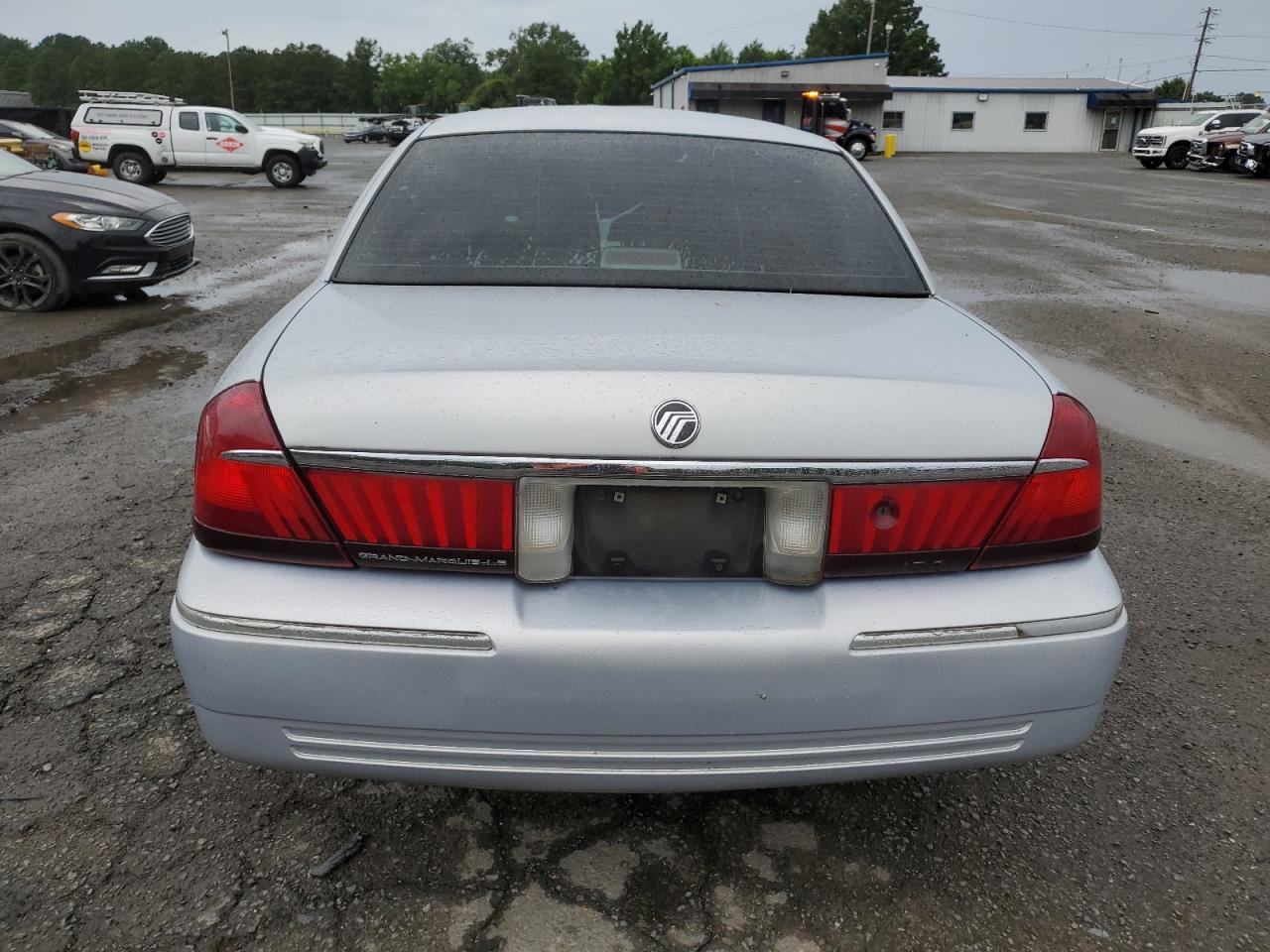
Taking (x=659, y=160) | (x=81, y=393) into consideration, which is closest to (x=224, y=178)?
(x=81, y=393)

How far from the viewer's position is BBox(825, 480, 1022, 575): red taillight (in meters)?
1.82

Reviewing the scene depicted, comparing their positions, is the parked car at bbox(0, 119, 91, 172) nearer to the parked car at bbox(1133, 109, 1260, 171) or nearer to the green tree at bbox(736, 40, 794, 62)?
the parked car at bbox(1133, 109, 1260, 171)

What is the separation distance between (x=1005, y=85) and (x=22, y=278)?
195 ft

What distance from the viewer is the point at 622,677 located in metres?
1.75

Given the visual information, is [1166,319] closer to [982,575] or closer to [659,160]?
[659,160]

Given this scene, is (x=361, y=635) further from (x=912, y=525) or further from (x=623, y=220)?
(x=623, y=220)

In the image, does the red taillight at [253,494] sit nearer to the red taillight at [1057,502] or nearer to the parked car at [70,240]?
the red taillight at [1057,502]

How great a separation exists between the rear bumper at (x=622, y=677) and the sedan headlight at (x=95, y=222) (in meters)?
7.96

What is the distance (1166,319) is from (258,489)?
8.92m

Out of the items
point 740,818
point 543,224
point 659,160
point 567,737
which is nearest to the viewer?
point 567,737

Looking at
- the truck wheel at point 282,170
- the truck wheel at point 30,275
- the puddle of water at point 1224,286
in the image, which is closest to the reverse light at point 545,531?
the truck wheel at point 30,275

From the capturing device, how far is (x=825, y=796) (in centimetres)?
242

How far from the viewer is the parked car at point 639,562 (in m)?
1.75

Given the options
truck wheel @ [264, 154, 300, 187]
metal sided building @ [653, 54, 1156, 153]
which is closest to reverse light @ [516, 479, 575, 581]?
truck wheel @ [264, 154, 300, 187]
